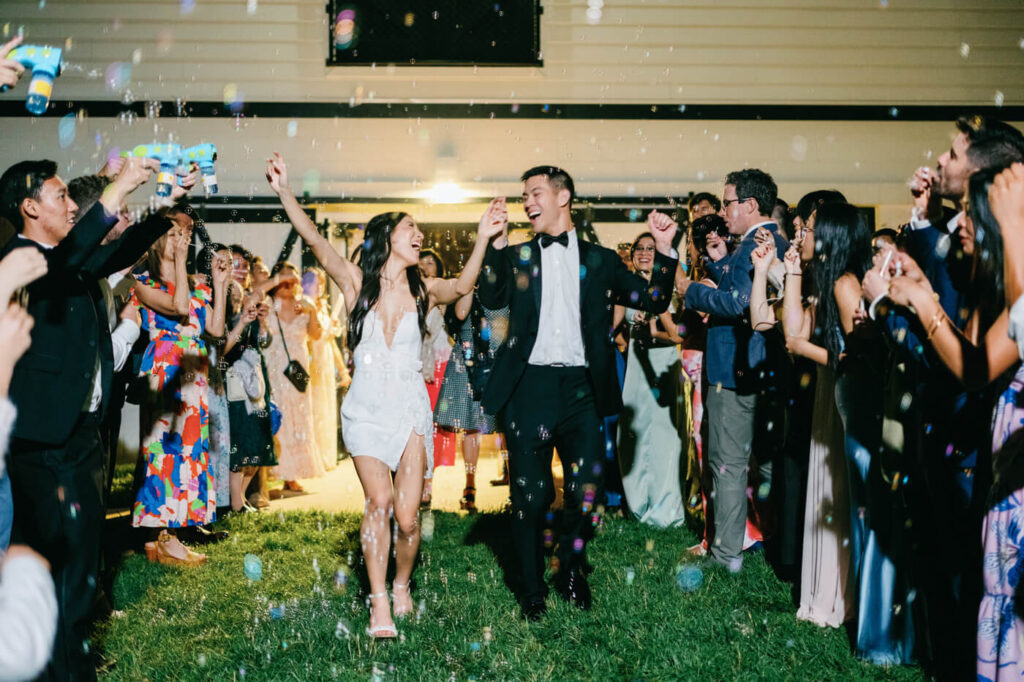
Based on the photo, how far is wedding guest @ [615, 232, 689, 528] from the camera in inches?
235

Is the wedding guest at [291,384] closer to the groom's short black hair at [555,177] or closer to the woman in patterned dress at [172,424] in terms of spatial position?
the woman in patterned dress at [172,424]

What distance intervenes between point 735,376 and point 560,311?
1183mm

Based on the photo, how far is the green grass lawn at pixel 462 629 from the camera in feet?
10.9

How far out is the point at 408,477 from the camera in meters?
3.74

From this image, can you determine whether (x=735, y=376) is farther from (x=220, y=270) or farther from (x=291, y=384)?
(x=291, y=384)

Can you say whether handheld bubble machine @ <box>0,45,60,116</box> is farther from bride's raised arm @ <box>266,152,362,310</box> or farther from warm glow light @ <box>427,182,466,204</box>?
warm glow light @ <box>427,182,466,204</box>

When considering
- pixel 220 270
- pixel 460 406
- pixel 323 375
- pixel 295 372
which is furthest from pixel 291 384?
pixel 220 270

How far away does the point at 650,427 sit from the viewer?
615 centimetres

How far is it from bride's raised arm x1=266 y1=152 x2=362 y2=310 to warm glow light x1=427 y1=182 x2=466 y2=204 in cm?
630

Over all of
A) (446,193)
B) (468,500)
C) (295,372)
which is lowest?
(468,500)

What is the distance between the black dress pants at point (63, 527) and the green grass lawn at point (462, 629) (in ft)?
2.52

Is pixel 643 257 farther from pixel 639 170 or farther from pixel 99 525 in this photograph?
pixel 639 170

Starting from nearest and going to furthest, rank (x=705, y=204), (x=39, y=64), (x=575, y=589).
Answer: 1. (x=39, y=64)
2. (x=575, y=589)
3. (x=705, y=204)

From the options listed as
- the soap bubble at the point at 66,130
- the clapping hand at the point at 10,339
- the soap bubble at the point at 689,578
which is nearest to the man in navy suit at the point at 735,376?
the soap bubble at the point at 689,578
